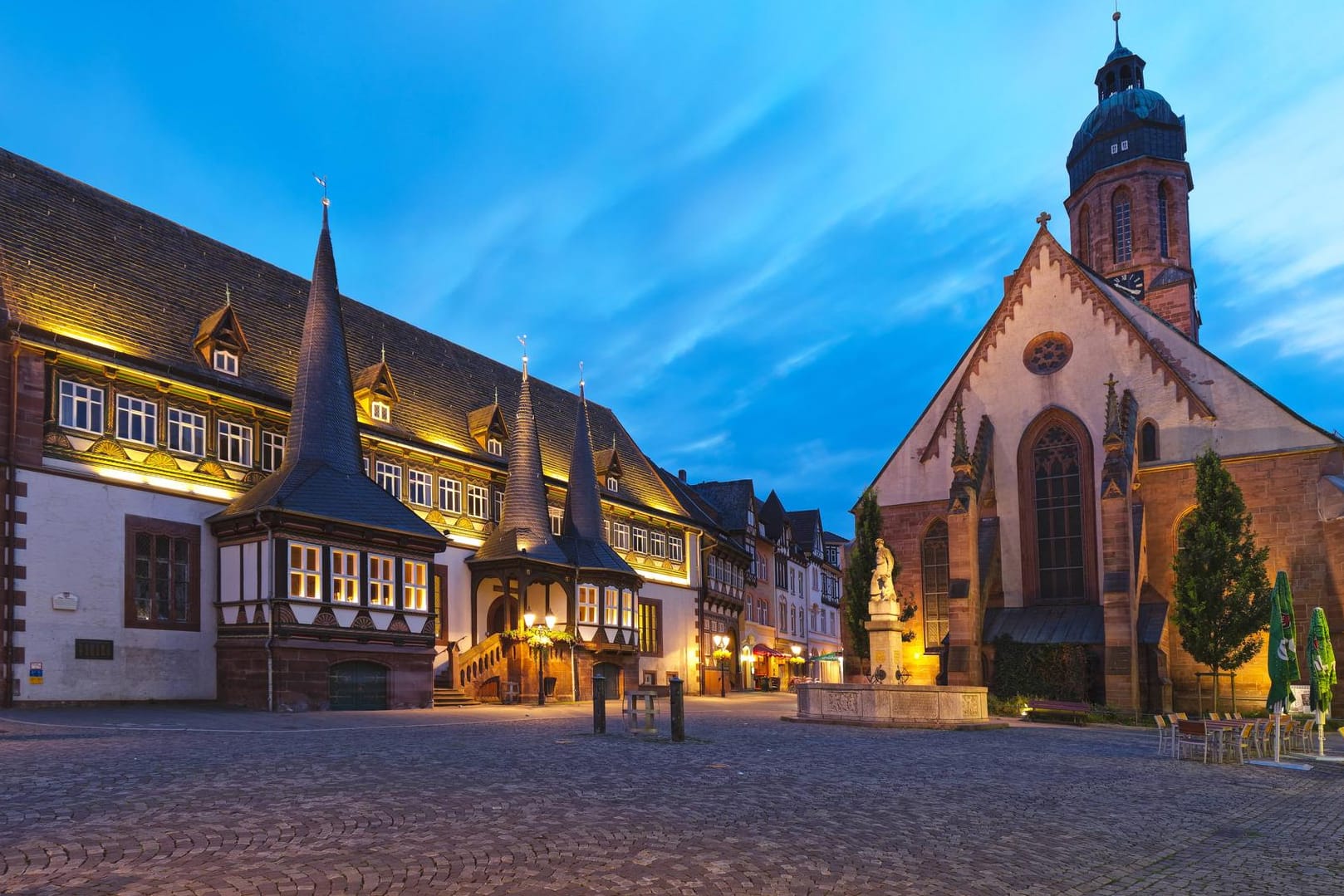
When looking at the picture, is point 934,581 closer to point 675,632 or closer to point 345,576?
point 675,632

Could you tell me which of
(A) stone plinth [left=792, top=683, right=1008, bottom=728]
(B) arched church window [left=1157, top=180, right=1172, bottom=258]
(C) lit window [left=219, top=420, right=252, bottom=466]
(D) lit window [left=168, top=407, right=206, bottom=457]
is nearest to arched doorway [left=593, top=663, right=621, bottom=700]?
(C) lit window [left=219, top=420, right=252, bottom=466]

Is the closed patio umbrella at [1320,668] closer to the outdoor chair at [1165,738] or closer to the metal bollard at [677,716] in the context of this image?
the outdoor chair at [1165,738]

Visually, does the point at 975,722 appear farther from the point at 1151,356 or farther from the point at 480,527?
the point at 480,527

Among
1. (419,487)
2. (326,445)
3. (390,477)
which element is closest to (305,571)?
(326,445)

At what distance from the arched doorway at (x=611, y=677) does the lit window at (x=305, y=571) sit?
14635 millimetres

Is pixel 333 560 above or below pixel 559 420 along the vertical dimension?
below

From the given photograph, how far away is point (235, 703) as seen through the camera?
27.4 meters

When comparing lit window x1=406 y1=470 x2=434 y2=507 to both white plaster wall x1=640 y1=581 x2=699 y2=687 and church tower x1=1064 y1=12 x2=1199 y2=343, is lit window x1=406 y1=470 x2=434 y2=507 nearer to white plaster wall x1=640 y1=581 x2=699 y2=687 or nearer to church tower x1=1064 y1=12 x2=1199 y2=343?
white plaster wall x1=640 y1=581 x2=699 y2=687

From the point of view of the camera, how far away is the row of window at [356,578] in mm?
27922

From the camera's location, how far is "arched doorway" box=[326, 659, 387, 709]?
2870cm

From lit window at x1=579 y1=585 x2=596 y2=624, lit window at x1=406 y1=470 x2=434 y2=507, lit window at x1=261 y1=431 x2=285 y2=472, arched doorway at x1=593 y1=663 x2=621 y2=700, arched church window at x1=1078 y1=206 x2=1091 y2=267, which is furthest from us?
arched church window at x1=1078 y1=206 x2=1091 y2=267

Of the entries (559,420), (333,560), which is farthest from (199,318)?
(559,420)

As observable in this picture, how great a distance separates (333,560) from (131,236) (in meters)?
11.0

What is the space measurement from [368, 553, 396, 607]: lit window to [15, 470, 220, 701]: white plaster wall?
13.8 feet
